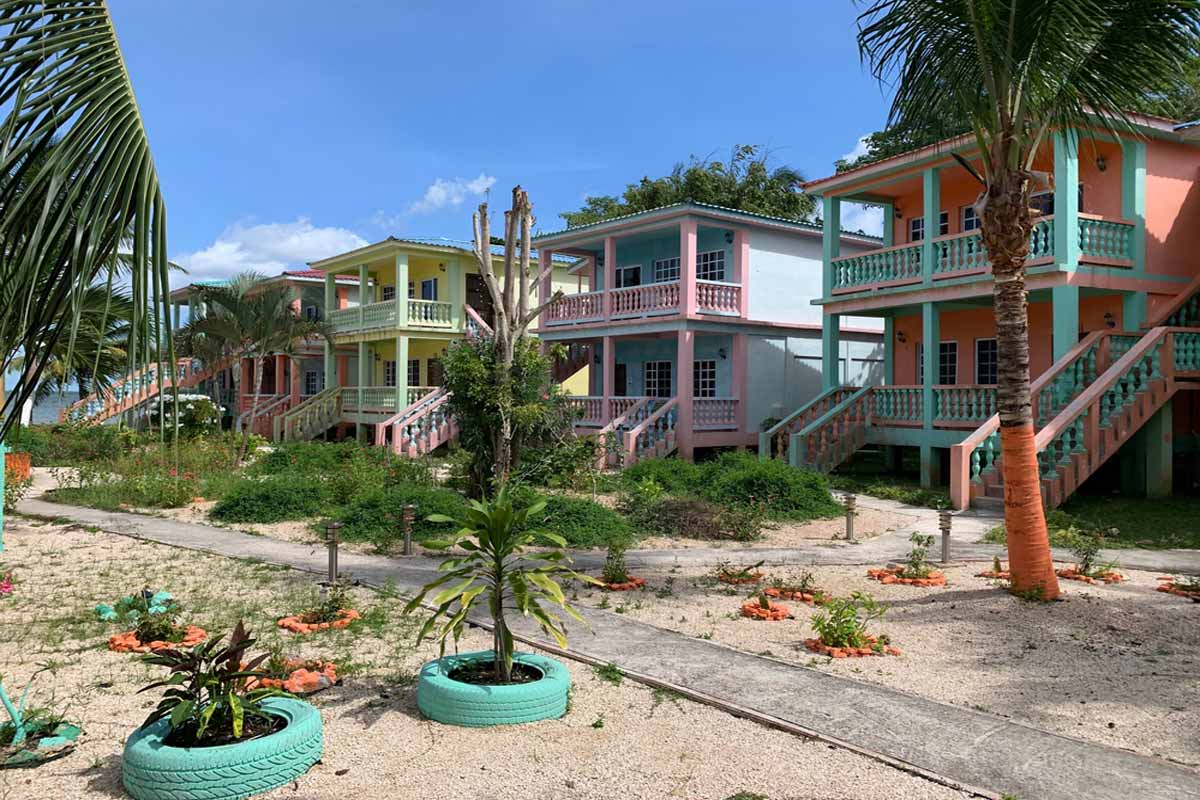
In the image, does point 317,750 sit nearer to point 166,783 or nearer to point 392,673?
point 166,783

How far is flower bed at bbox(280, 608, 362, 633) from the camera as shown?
773cm

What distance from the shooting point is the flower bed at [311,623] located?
773 cm

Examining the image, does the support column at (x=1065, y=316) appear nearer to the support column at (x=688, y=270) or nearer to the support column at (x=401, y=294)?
the support column at (x=688, y=270)

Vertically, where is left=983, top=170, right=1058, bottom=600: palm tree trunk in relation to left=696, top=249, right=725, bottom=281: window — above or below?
below

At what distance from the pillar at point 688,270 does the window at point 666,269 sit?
3.18 meters

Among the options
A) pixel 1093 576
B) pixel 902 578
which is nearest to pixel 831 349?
pixel 1093 576

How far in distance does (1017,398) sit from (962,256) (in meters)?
10.8

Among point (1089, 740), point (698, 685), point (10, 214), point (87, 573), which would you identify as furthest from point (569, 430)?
point (10, 214)

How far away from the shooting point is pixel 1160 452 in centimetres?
1648

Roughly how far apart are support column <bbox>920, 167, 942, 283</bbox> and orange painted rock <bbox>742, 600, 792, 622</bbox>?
12.7 meters

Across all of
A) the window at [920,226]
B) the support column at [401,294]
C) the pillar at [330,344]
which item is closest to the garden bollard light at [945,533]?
the window at [920,226]

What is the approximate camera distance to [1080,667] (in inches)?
274

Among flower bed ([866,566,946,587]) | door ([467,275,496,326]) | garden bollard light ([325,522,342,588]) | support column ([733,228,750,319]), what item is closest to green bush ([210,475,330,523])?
garden bollard light ([325,522,342,588])

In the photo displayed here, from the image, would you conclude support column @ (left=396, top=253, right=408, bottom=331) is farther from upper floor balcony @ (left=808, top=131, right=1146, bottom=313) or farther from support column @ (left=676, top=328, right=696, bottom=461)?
upper floor balcony @ (left=808, top=131, right=1146, bottom=313)
